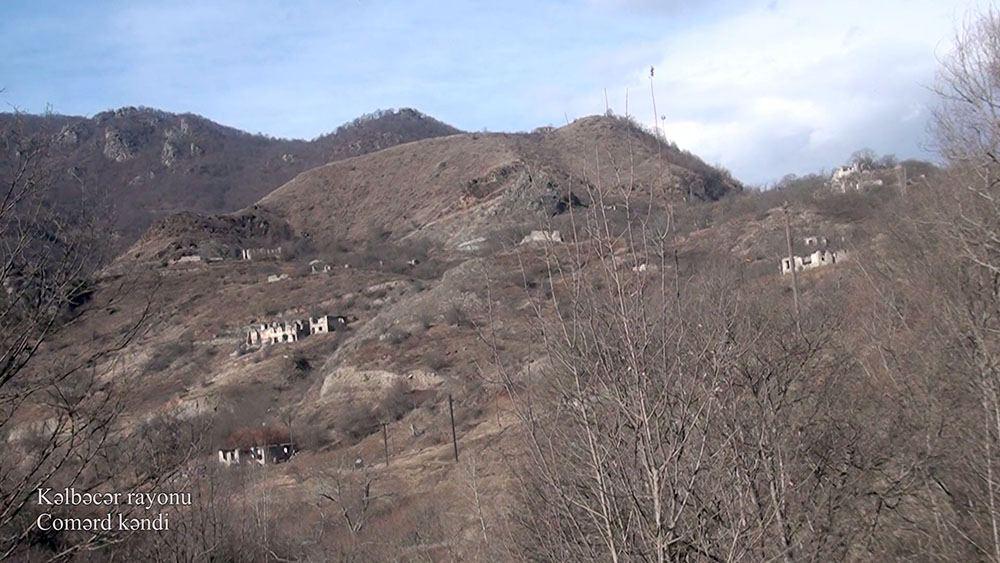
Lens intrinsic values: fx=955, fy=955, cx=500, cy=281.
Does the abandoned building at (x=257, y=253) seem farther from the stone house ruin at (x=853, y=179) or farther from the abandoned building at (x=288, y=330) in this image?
the stone house ruin at (x=853, y=179)

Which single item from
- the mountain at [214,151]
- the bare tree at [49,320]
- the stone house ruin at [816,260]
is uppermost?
the mountain at [214,151]

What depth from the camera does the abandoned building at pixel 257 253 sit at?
305 feet

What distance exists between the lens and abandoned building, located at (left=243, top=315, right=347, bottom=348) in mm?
65750

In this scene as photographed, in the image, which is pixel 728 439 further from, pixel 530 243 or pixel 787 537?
pixel 787 537

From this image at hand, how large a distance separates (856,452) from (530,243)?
8.77 meters

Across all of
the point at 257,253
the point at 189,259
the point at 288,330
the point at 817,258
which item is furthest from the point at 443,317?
the point at 257,253

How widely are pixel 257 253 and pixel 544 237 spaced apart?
303 ft

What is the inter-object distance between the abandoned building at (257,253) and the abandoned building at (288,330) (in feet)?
85.9

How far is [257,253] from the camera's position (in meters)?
94.0

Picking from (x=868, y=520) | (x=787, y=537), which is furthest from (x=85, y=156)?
(x=868, y=520)

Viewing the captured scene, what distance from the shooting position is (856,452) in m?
12.5

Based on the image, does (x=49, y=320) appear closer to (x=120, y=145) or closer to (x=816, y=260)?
(x=816, y=260)

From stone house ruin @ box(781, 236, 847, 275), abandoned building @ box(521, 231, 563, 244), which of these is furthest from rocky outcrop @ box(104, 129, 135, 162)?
abandoned building @ box(521, 231, 563, 244)

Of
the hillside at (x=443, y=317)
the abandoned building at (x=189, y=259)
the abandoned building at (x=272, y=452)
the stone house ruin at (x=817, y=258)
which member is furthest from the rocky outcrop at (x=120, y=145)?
the stone house ruin at (x=817, y=258)
